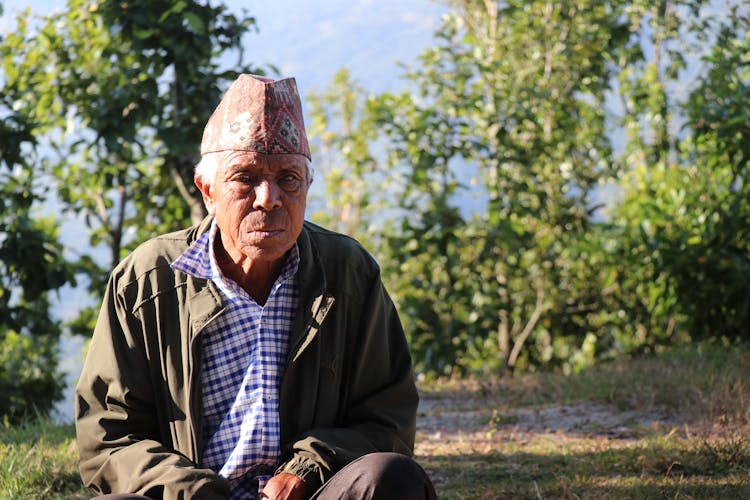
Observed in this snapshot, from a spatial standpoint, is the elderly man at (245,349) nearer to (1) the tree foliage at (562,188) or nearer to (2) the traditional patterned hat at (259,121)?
(2) the traditional patterned hat at (259,121)

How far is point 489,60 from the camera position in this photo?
8055mm

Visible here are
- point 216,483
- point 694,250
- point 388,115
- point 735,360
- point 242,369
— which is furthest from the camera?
point 388,115

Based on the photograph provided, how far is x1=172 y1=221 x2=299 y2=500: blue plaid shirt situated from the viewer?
2701mm

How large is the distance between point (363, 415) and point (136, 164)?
5495mm

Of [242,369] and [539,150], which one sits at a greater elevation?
[539,150]

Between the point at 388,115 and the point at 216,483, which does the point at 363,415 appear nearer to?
the point at 216,483

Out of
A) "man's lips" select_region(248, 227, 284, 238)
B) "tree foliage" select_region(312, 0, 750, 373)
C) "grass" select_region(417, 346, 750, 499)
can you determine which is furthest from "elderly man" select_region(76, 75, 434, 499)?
"tree foliage" select_region(312, 0, 750, 373)

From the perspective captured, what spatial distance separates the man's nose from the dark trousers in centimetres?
69

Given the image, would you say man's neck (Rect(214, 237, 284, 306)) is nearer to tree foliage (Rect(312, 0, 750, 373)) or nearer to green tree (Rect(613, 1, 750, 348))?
green tree (Rect(613, 1, 750, 348))

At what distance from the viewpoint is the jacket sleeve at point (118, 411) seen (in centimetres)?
261

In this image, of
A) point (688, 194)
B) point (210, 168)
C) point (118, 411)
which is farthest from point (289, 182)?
point (688, 194)

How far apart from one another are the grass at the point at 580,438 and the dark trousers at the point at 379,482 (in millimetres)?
1386

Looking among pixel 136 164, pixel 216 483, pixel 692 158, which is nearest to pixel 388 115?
pixel 136 164

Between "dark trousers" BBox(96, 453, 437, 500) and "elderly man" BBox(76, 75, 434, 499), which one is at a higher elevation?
"elderly man" BBox(76, 75, 434, 499)
